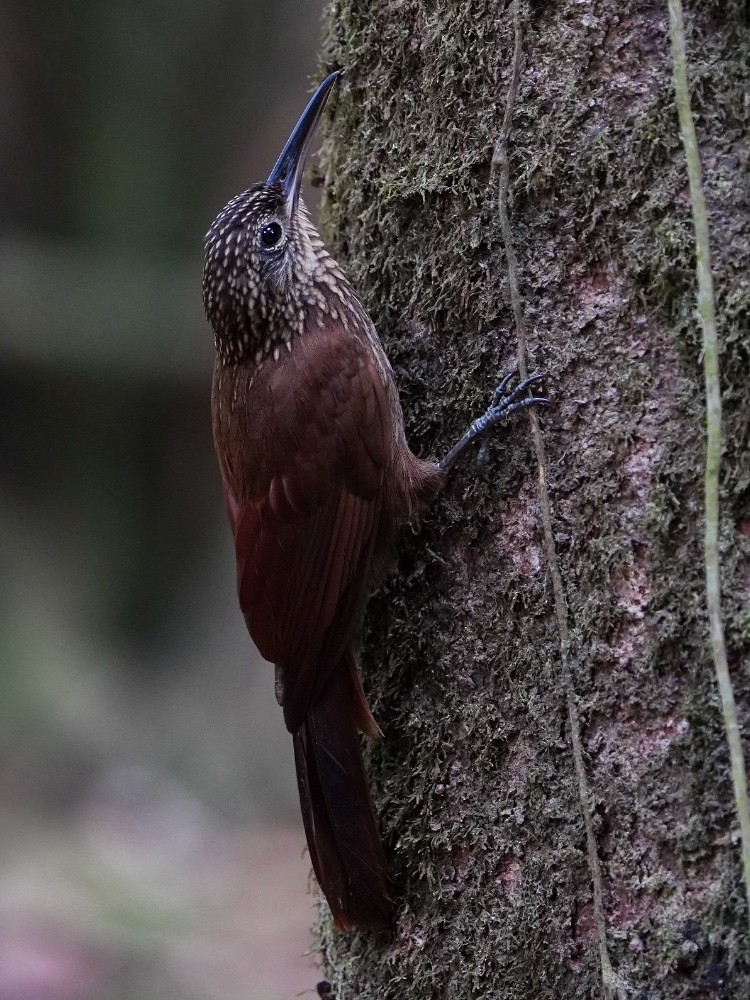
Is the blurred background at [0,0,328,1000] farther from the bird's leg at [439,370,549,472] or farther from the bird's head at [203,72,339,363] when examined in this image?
the bird's leg at [439,370,549,472]

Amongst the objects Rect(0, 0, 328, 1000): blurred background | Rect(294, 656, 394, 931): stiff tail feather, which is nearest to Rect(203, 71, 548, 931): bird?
Rect(294, 656, 394, 931): stiff tail feather

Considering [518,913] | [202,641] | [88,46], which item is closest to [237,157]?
[88,46]

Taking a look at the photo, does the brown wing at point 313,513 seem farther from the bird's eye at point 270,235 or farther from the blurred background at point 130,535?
the blurred background at point 130,535

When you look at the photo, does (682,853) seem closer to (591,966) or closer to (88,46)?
(591,966)

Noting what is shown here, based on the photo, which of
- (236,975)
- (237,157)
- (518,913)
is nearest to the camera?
(518,913)

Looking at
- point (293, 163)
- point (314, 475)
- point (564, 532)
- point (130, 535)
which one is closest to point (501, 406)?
point (564, 532)

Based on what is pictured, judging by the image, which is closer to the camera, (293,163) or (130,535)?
(293,163)

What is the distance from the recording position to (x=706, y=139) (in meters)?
1.94

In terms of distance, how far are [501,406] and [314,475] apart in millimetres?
553

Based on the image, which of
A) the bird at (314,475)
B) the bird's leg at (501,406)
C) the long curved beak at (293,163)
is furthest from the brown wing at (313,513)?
the long curved beak at (293,163)

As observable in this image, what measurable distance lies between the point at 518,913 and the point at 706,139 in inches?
57.6

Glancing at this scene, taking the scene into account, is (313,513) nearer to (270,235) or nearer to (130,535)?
(270,235)

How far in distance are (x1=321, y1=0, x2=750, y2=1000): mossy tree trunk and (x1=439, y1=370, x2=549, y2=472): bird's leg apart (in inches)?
1.8

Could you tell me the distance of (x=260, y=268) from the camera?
112 inches
